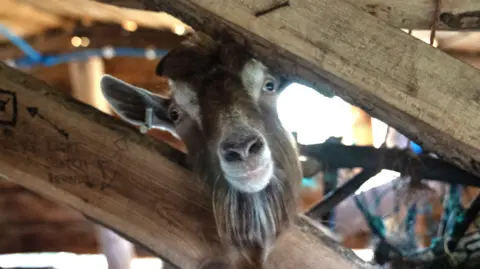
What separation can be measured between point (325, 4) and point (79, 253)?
172 inches

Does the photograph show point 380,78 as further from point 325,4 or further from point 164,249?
point 164,249

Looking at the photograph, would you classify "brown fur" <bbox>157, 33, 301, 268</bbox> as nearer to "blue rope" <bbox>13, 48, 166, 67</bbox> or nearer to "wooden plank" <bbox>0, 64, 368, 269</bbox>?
"wooden plank" <bbox>0, 64, 368, 269</bbox>

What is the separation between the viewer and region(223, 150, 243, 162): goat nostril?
3.95ft

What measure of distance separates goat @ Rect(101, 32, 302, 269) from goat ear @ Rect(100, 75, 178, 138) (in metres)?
0.20

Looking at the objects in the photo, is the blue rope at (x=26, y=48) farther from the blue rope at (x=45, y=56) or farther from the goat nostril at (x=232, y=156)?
the goat nostril at (x=232, y=156)

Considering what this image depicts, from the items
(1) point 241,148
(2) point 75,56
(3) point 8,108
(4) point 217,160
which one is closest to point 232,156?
(1) point 241,148

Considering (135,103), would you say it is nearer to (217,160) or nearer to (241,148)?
(217,160)

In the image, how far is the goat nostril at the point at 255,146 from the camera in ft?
3.97

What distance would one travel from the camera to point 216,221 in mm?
1381

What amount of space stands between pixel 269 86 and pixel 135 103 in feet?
1.62

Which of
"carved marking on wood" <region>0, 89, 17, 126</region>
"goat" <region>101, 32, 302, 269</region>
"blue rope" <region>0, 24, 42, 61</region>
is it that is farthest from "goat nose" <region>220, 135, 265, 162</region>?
"blue rope" <region>0, 24, 42, 61</region>

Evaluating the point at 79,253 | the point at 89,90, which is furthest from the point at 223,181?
the point at 79,253

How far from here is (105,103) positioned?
403 cm

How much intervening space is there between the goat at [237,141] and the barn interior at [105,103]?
39cm
